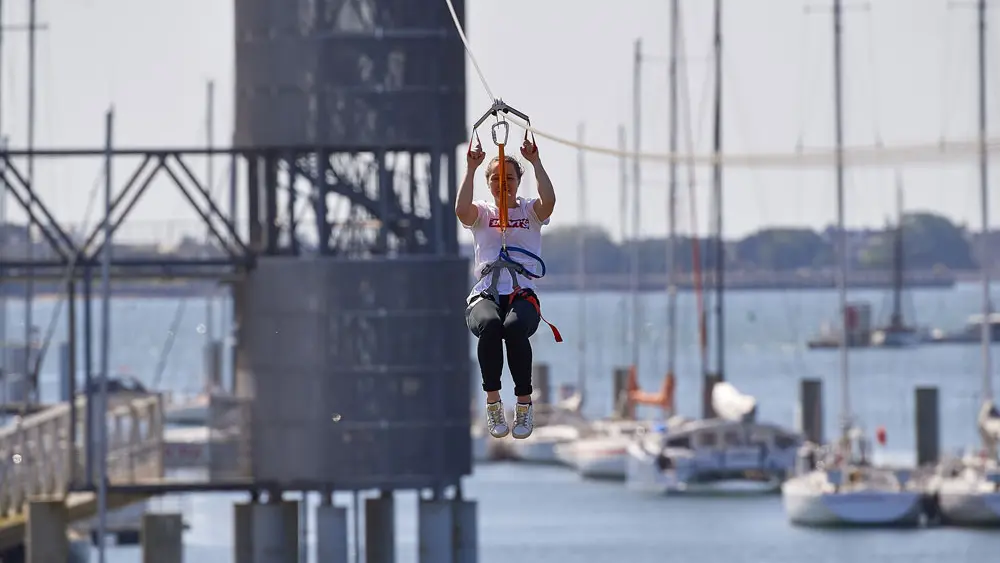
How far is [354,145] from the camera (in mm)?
41719

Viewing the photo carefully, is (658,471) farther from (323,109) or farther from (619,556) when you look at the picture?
(323,109)

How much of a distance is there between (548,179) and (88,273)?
24842 mm

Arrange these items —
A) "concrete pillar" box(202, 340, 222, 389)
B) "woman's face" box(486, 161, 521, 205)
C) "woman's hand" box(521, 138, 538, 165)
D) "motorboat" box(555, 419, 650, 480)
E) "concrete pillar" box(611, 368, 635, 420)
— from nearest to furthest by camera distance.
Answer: "woman's hand" box(521, 138, 538, 165)
"woman's face" box(486, 161, 521, 205)
"motorboat" box(555, 419, 650, 480)
"concrete pillar" box(611, 368, 635, 420)
"concrete pillar" box(202, 340, 222, 389)

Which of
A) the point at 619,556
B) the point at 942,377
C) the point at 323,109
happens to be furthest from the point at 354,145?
the point at 942,377

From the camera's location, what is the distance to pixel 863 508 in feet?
266

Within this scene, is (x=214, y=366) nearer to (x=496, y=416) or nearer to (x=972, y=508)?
(x=972, y=508)

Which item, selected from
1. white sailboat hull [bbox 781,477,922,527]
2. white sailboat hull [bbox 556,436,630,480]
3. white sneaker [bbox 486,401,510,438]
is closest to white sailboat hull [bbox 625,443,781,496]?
white sailboat hull [bbox 556,436,630,480]

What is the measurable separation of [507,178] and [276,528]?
79.3ft

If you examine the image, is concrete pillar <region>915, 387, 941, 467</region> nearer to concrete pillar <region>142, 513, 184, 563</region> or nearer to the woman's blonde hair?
concrete pillar <region>142, 513, 184, 563</region>

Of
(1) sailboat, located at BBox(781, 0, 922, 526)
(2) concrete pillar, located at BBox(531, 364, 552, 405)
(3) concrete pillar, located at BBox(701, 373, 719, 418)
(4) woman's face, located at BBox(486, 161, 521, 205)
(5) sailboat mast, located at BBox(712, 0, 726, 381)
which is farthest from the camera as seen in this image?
(2) concrete pillar, located at BBox(531, 364, 552, 405)

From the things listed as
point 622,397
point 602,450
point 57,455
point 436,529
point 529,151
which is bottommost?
point 602,450

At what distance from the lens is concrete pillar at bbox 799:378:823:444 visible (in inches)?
3814

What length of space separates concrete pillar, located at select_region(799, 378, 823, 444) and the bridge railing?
53.1m

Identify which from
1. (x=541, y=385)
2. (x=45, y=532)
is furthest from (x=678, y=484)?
(x=45, y=532)
